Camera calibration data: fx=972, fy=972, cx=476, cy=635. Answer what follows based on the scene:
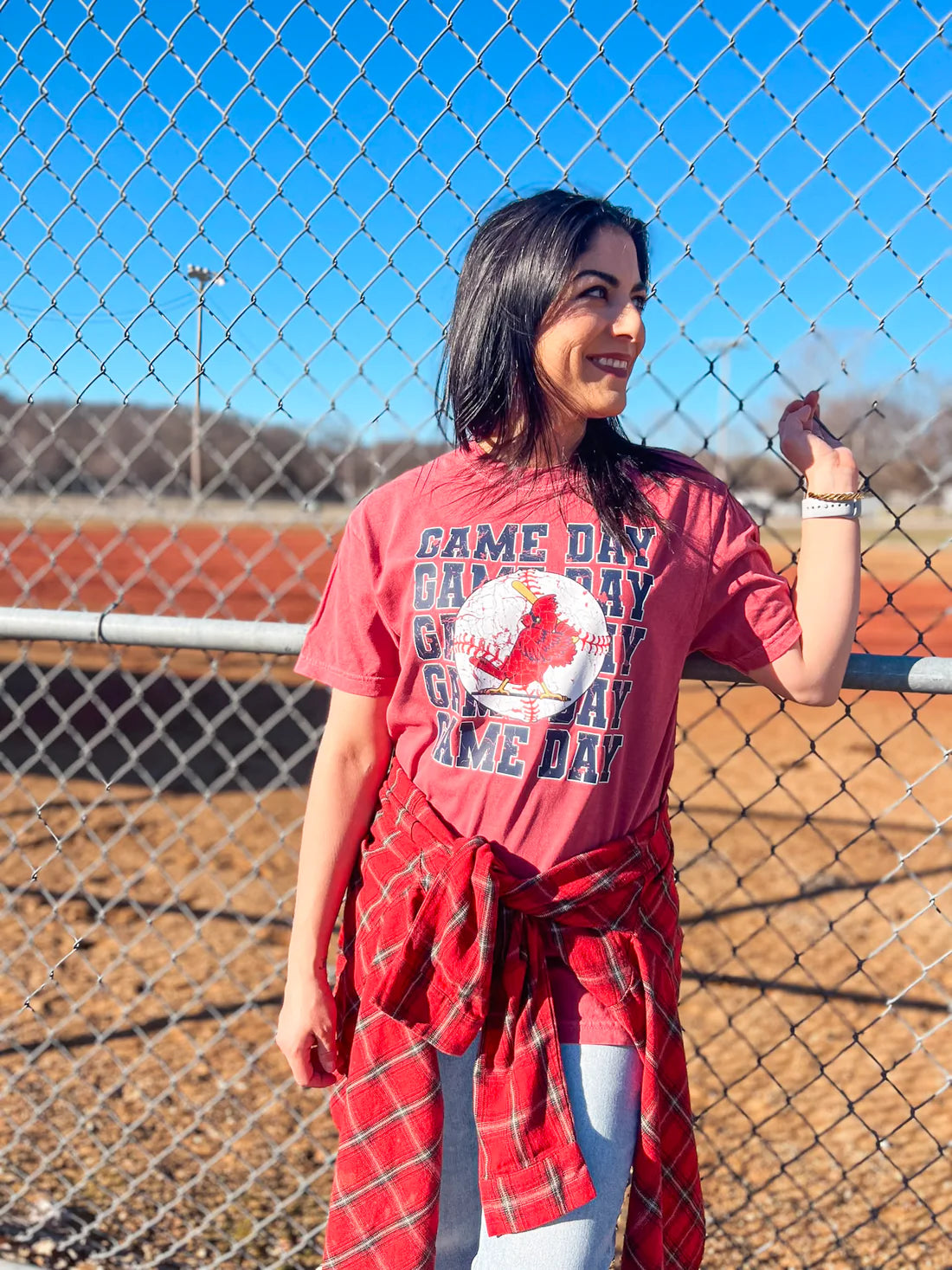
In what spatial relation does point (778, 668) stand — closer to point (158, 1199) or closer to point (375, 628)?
point (375, 628)

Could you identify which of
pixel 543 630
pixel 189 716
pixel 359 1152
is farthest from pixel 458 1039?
pixel 189 716

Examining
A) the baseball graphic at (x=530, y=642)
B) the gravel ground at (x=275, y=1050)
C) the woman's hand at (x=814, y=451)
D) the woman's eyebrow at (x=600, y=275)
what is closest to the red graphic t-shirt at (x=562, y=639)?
the baseball graphic at (x=530, y=642)

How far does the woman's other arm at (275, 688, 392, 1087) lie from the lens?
1389 millimetres

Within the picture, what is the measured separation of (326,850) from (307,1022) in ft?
0.81

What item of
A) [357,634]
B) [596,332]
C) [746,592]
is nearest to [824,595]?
[746,592]

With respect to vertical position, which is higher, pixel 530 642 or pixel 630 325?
pixel 630 325

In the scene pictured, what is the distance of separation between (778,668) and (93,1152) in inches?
86.7

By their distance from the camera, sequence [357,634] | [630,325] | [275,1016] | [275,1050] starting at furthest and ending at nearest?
1. [275,1016]
2. [275,1050]
3. [357,634]
4. [630,325]

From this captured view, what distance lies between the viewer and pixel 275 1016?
123 inches

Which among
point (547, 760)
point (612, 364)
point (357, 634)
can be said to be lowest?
point (547, 760)

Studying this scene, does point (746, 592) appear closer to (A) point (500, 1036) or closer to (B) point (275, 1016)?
(A) point (500, 1036)

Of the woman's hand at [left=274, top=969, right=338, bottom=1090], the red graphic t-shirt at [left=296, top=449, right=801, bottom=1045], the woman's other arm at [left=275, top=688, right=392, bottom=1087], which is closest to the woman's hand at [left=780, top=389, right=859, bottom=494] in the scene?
the red graphic t-shirt at [left=296, top=449, right=801, bottom=1045]

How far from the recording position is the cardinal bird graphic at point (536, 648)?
4.05ft

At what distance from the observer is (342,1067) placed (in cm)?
143
